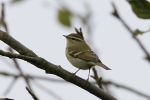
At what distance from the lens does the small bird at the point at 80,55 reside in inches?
186

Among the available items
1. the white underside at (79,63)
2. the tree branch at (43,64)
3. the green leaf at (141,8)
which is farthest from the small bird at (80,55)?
the green leaf at (141,8)

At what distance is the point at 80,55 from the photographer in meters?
5.04

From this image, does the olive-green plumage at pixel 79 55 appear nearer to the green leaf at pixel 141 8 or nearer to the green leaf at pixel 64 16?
the green leaf at pixel 64 16

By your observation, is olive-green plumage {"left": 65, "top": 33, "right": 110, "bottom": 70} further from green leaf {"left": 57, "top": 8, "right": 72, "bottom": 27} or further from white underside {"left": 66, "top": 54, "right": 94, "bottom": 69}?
green leaf {"left": 57, "top": 8, "right": 72, "bottom": 27}

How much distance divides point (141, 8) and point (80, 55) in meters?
3.18

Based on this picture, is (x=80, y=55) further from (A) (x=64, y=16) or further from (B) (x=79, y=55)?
(A) (x=64, y=16)

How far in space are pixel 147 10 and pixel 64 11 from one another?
1.89 meters

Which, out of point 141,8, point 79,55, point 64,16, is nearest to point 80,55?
point 79,55

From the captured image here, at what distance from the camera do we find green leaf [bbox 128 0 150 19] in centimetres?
184

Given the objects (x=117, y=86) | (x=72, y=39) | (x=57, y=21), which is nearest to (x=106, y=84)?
(x=117, y=86)

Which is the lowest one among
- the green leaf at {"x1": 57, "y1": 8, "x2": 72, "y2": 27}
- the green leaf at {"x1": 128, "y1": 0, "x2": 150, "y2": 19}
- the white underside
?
the white underside

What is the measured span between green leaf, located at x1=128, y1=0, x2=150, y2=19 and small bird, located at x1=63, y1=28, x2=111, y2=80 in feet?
7.74

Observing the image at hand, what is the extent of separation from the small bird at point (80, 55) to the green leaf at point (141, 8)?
2.36 metres

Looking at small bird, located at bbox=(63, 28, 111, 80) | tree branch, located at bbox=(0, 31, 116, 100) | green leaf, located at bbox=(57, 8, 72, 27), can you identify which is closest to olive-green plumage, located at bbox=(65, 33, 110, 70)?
small bird, located at bbox=(63, 28, 111, 80)
